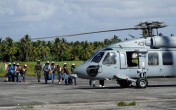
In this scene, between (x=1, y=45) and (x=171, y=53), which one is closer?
(x=171, y=53)

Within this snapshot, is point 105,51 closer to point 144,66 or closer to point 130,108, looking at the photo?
point 144,66

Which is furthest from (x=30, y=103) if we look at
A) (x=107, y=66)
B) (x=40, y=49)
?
(x=40, y=49)

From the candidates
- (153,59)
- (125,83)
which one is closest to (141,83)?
(125,83)

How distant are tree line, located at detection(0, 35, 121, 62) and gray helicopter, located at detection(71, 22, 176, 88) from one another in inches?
3824

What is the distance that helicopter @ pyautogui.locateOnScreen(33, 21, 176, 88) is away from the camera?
2361 cm

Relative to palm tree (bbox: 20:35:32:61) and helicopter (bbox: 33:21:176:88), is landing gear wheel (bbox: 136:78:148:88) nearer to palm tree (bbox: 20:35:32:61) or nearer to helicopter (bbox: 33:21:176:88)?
helicopter (bbox: 33:21:176:88)

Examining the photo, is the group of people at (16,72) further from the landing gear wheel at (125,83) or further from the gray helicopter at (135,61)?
the landing gear wheel at (125,83)

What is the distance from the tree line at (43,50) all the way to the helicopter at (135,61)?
97.1 m

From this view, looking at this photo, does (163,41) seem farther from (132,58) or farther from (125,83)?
(125,83)

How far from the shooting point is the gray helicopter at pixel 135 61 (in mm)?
23609

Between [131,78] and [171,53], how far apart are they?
260 centimetres

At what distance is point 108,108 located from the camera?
13.1 metres

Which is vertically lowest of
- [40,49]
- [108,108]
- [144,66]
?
[108,108]

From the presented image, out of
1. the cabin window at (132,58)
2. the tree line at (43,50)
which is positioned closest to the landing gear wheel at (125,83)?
the cabin window at (132,58)
